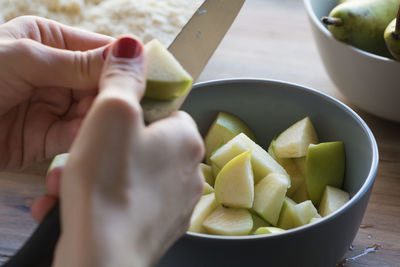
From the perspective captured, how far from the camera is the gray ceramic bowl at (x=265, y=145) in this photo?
650mm

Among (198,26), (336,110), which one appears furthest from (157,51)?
(336,110)

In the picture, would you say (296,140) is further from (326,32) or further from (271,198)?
(326,32)

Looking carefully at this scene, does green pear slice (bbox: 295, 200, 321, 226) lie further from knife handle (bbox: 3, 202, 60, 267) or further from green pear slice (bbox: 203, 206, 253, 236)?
knife handle (bbox: 3, 202, 60, 267)

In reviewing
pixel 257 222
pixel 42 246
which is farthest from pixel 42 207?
pixel 257 222

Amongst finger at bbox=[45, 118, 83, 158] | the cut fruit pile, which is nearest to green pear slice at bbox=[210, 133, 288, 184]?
the cut fruit pile

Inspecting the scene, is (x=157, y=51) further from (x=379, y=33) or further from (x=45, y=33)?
(x=379, y=33)

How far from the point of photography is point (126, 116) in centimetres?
49

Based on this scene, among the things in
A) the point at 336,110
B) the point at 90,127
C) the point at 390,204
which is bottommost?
the point at 390,204

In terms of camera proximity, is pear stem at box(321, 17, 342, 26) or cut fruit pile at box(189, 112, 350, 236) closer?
cut fruit pile at box(189, 112, 350, 236)

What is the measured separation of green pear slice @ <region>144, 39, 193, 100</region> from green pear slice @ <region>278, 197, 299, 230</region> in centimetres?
26

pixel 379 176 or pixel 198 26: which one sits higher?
pixel 198 26

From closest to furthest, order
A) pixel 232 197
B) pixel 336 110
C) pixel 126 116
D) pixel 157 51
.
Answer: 1. pixel 126 116
2. pixel 157 51
3. pixel 232 197
4. pixel 336 110

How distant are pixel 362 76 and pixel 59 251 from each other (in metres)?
0.68

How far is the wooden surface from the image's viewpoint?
86 cm
